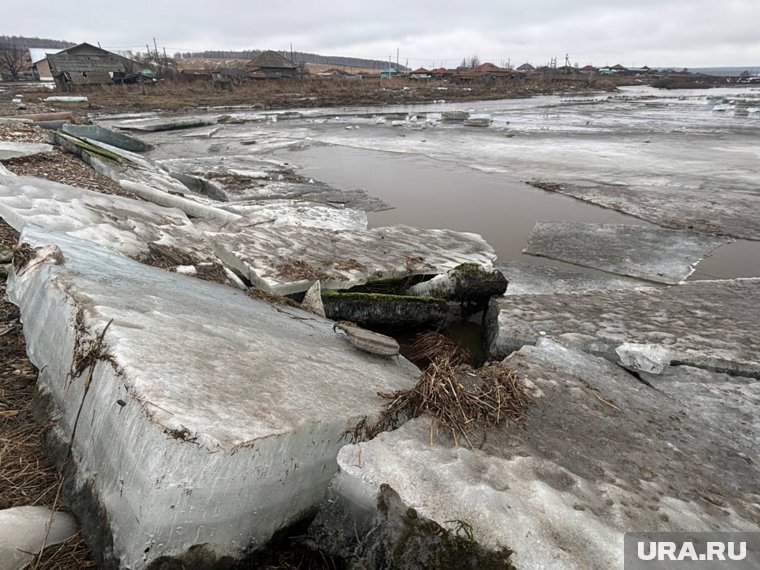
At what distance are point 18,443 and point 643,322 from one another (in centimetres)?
441

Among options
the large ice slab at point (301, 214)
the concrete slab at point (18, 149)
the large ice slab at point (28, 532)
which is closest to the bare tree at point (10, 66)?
the concrete slab at point (18, 149)

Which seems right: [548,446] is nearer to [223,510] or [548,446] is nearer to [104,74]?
[223,510]

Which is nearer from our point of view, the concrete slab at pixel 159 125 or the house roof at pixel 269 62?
the concrete slab at pixel 159 125

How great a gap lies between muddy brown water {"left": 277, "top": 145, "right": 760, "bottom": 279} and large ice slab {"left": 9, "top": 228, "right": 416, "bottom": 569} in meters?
4.54

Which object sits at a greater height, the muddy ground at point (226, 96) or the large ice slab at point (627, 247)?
the muddy ground at point (226, 96)

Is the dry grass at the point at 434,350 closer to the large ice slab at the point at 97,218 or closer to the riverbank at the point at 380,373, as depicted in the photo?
the riverbank at the point at 380,373

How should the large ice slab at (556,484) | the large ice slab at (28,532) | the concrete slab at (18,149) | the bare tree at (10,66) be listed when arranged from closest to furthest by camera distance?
the large ice slab at (28,532), the large ice slab at (556,484), the concrete slab at (18,149), the bare tree at (10,66)

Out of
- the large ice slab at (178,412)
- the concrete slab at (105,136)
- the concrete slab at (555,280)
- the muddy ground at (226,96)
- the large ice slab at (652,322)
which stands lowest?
the concrete slab at (555,280)

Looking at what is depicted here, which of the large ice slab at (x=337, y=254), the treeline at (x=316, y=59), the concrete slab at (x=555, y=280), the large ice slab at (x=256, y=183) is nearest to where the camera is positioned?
the large ice slab at (x=337, y=254)

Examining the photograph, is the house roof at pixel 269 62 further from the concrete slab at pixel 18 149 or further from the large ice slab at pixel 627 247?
the large ice slab at pixel 627 247

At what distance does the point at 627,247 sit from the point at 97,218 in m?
6.59

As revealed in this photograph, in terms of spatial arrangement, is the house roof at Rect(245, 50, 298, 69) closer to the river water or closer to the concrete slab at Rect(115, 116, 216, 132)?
the concrete slab at Rect(115, 116, 216, 132)

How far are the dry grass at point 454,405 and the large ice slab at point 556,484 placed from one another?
7 cm

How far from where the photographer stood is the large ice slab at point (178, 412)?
1.48 metres
